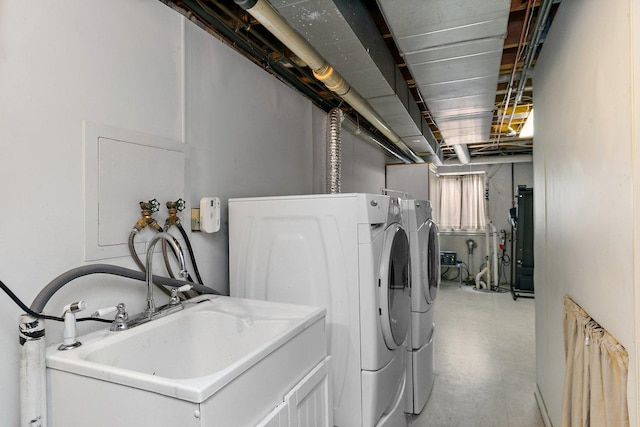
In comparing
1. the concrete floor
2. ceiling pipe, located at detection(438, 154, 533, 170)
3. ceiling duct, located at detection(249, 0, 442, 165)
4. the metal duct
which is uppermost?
ceiling pipe, located at detection(438, 154, 533, 170)

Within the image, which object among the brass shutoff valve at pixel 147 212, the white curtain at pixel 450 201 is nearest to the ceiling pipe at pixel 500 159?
the white curtain at pixel 450 201

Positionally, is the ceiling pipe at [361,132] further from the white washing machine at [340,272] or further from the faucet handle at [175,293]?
the faucet handle at [175,293]

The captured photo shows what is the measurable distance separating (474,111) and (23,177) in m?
3.53

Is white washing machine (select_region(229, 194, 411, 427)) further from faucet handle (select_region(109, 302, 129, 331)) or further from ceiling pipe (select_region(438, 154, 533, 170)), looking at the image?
ceiling pipe (select_region(438, 154, 533, 170))

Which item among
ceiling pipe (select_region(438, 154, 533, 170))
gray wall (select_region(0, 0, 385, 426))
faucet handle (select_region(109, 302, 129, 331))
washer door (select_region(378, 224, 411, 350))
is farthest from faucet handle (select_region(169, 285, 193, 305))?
ceiling pipe (select_region(438, 154, 533, 170))

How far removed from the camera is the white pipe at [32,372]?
1045 millimetres

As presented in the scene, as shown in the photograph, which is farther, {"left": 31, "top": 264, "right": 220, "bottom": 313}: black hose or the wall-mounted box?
the wall-mounted box

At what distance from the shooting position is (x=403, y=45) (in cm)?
212

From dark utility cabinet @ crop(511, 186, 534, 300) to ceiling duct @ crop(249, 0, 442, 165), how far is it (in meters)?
3.85

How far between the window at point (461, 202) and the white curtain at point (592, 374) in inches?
229

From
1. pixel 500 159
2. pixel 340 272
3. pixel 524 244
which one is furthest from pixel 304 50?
pixel 500 159

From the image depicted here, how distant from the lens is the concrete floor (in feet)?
8.66

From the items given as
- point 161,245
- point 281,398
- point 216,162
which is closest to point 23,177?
point 161,245

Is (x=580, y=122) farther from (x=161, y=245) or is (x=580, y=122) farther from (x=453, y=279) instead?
(x=453, y=279)
